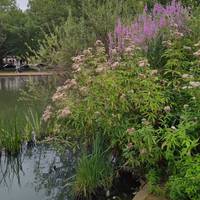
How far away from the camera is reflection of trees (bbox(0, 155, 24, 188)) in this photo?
6.80m

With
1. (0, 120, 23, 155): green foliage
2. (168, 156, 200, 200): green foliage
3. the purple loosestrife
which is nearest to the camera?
(168, 156, 200, 200): green foliage

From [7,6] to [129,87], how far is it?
150 ft

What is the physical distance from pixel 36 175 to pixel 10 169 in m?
0.65

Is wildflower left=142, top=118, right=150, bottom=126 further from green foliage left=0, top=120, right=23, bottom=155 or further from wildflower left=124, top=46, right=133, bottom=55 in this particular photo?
green foliage left=0, top=120, right=23, bottom=155

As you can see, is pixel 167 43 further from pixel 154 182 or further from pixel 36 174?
pixel 36 174

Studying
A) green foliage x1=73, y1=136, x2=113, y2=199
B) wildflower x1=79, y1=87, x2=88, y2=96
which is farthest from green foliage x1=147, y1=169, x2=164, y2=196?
wildflower x1=79, y1=87, x2=88, y2=96

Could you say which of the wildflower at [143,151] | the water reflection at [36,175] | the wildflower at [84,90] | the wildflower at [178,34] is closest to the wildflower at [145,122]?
the wildflower at [143,151]

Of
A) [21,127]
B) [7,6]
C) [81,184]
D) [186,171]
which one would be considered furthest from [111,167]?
[7,6]

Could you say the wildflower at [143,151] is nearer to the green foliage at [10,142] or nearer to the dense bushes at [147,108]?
the dense bushes at [147,108]

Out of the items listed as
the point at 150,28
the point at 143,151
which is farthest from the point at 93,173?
the point at 150,28

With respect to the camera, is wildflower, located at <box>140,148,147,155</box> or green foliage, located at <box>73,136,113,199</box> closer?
wildflower, located at <box>140,148,147,155</box>

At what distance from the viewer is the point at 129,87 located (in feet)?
15.1

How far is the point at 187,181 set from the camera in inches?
140

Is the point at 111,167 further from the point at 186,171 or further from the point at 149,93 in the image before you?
the point at 186,171
